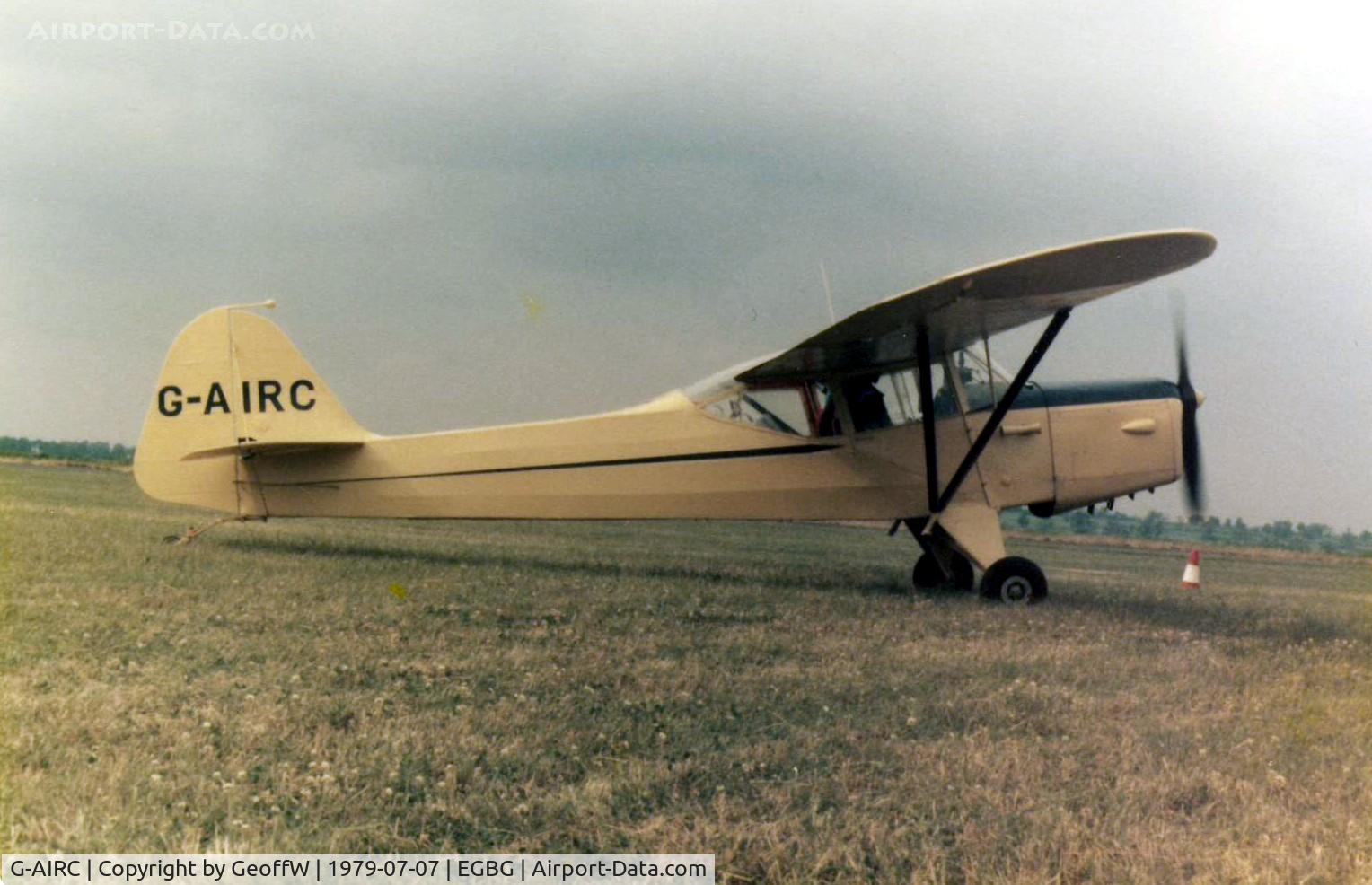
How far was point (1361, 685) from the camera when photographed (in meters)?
4.81

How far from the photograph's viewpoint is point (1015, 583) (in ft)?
24.5

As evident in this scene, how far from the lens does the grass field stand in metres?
2.43

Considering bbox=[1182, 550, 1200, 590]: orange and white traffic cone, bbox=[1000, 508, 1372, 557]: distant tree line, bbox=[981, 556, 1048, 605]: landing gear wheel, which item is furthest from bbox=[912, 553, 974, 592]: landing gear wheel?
bbox=[1000, 508, 1372, 557]: distant tree line

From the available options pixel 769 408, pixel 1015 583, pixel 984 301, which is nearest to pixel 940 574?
pixel 1015 583

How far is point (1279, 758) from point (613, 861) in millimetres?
2531

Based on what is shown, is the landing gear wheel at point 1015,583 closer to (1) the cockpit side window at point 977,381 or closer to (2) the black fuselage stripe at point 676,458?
(1) the cockpit side window at point 977,381

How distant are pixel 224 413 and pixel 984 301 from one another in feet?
22.2

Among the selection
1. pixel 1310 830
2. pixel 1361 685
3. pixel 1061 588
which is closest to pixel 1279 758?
pixel 1310 830

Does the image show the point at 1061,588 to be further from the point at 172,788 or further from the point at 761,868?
the point at 172,788

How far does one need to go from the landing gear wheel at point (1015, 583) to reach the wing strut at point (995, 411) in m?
0.74

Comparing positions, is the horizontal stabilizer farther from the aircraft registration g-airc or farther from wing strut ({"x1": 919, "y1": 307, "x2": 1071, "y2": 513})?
wing strut ({"x1": 919, "y1": 307, "x2": 1071, "y2": 513})

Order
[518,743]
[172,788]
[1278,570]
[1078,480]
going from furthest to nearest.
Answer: [1278,570] < [1078,480] < [518,743] < [172,788]

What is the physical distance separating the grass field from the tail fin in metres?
1.70

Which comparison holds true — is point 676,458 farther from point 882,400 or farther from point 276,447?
point 276,447
